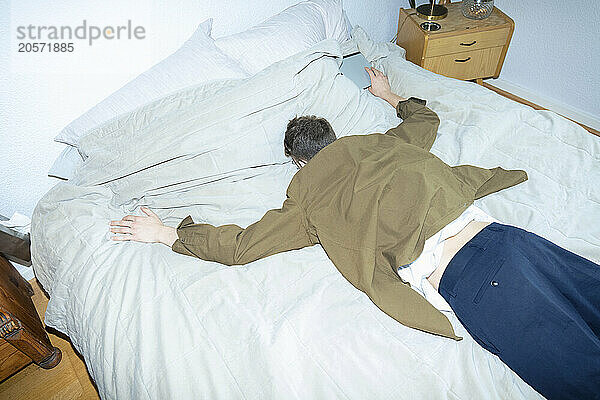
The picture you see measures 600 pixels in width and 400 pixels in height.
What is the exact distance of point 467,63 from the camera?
2420 millimetres

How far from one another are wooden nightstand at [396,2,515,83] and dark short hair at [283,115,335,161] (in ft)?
4.05

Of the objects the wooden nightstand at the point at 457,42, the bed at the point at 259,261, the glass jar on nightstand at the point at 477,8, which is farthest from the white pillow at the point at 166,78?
the glass jar on nightstand at the point at 477,8

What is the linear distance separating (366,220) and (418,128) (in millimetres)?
492

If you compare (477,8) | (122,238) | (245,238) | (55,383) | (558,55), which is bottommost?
(55,383)

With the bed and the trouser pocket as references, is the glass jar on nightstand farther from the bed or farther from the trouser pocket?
the trouser pocket

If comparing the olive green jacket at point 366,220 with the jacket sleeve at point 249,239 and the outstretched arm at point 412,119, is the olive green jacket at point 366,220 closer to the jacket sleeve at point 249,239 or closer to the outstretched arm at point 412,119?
the jacket sleeve at point 249,239

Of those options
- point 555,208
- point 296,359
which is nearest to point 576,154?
point 555,208

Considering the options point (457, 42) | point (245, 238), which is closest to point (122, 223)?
point (245, 238)

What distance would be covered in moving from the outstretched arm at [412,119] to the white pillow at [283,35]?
0.34 meters

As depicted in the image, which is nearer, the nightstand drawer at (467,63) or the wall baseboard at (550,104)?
the nightstand drawer at (467,63)

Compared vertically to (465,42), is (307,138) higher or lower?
lower

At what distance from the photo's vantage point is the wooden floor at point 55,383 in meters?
1.44

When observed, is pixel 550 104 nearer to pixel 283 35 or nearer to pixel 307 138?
pixel 283 35

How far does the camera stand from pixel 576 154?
1421mm
